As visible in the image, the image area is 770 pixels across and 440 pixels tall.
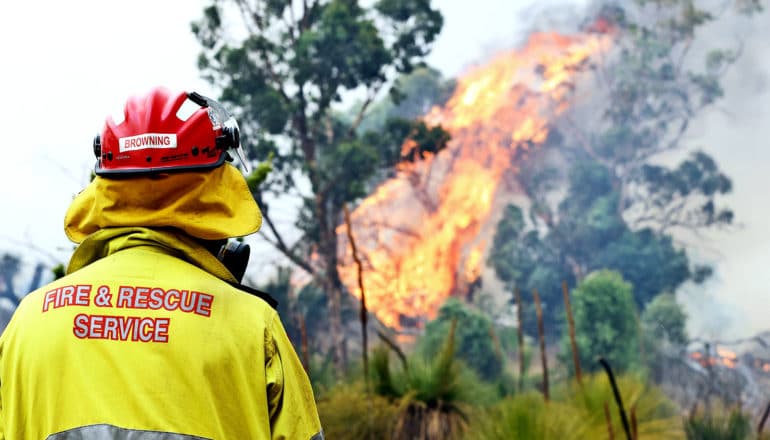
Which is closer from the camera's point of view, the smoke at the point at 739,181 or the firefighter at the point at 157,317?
the firefighter at the point at 157,317

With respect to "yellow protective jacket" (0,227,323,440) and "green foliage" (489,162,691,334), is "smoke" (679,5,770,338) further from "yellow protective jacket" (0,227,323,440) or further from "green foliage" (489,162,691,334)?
"yellow protective jacket" (0,227,323,440)

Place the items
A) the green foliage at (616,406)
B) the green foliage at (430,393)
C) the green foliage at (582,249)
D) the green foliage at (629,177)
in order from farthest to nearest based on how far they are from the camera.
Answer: the green foliage at (629,177) → the green foliage at (582,249) → the green foliage at (430,393) → the green foliage at (616,406)

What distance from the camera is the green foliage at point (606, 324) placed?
15312 millimetres

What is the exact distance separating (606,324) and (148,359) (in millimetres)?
15143

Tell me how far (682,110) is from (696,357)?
6.72 meters

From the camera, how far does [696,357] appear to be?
687 inches

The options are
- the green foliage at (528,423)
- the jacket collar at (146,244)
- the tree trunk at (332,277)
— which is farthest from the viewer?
the tree trunk at (332,277)

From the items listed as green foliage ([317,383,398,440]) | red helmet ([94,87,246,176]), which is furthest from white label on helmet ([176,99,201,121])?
green foliage ([317,383,398,440])

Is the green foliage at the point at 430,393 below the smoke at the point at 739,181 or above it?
below

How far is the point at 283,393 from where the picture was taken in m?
1.12

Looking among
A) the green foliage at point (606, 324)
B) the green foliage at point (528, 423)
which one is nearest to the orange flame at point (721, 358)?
the green foliage at point (606, 324)

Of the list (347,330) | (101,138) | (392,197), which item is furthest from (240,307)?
(392,197)

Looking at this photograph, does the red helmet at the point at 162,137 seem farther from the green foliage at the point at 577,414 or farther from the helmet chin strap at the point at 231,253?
the green foliage at the point at 577,414

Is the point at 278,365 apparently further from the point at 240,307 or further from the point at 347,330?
the point at 347,330
